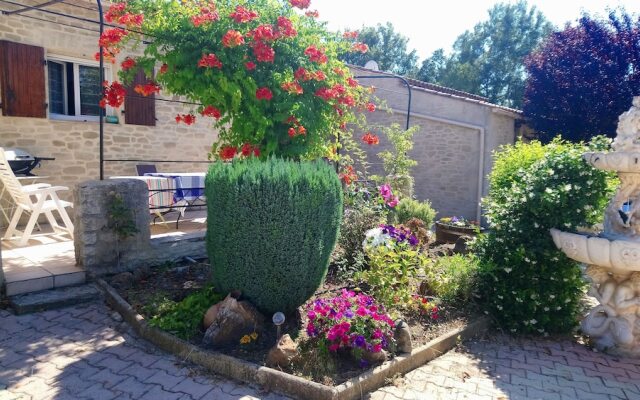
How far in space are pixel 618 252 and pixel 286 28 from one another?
3664mm

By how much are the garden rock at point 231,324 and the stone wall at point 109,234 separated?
1.85m

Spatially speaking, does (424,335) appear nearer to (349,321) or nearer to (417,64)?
(349,321)

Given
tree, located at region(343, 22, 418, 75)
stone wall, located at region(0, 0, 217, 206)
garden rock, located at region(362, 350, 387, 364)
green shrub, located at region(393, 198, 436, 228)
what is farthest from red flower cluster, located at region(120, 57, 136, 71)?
tree, located at region(343, 22, 418, 75)

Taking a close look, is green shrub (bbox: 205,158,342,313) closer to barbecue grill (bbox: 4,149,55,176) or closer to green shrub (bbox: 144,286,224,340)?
green shrub (bbox: 144,286,224,340)

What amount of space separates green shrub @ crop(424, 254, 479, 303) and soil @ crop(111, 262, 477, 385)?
0.14 meters

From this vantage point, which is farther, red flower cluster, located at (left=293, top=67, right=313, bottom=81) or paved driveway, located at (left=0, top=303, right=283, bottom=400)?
red flower cluster, located at (left=293, top=67, right=313, bottom=81)

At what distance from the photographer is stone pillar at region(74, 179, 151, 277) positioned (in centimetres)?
466

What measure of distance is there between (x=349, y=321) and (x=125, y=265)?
2.80 metres

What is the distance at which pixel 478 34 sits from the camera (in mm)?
31438

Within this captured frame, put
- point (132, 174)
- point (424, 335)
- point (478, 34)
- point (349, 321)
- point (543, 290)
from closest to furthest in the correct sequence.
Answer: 1. point (349, 321)
2. point (424, 335)
3. point (543, 290)
4. point (132, 174)
5. point (478, 34)

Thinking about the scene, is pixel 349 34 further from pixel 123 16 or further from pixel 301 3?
pixel 123 16

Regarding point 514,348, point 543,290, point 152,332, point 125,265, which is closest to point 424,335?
point 514,348

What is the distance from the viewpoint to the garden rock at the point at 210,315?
372cm

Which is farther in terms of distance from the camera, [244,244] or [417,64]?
[417,64]
